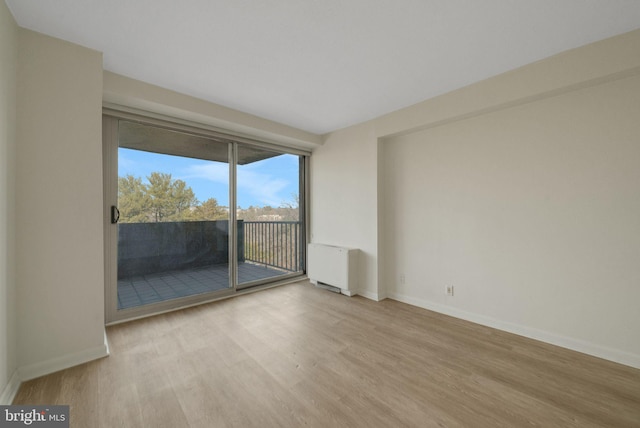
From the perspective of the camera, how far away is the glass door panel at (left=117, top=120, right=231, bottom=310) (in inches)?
109

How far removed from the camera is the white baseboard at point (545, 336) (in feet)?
6.55

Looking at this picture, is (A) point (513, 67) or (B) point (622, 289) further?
(A) point (513, 67)

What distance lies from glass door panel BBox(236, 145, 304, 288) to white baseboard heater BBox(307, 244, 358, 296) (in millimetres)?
514

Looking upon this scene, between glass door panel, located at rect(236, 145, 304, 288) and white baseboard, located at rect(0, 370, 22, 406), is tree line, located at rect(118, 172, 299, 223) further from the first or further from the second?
white baseboard, located at rect(0, 370, 22, 406)

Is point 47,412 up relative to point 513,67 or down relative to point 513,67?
down

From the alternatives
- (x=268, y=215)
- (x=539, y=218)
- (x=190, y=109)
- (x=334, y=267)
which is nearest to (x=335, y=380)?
(x=334, y=267)

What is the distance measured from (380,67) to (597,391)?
284 centimetres

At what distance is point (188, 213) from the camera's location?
3.20 metres

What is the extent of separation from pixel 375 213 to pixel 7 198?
3322 millimetres

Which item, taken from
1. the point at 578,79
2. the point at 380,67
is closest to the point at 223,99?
the point at 380,67

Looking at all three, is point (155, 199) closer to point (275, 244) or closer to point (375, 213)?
point (275, 244)

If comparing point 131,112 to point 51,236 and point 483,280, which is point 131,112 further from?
point 483,280

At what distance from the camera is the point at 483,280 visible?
2.72 m

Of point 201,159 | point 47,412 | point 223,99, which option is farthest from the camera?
point 201,159
